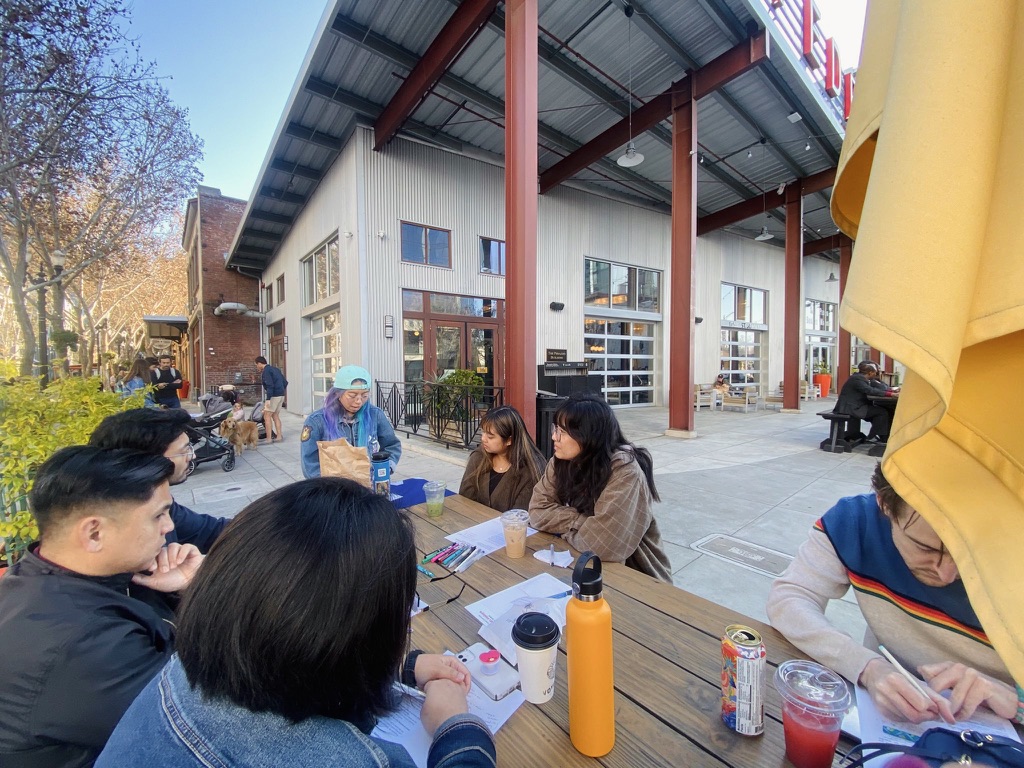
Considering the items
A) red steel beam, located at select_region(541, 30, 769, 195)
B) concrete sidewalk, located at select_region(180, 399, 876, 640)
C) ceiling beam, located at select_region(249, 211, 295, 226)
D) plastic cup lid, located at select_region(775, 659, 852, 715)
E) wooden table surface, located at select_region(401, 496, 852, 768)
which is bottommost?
concrete sidewalk, located at select_region(180, 399, 876, 640)

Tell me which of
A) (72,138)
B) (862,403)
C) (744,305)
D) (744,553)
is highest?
(72,138)

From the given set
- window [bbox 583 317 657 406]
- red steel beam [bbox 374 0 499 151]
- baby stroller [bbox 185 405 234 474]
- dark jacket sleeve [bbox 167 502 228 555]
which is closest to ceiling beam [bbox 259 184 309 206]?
red steel beam [bbox 374 0 499 151]

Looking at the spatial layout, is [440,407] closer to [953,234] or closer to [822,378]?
[953,234]

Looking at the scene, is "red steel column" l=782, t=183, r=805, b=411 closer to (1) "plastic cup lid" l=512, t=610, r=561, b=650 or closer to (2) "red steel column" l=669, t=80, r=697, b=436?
(2) "red steel column" l=669, t=80, r=697, b=436

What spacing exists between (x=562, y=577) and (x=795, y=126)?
11411 mm

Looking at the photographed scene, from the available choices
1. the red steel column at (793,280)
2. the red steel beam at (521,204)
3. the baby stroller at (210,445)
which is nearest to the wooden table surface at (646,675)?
the red steel beam at (521,204)

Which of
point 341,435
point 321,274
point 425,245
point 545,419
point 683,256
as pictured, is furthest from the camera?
point 321,274

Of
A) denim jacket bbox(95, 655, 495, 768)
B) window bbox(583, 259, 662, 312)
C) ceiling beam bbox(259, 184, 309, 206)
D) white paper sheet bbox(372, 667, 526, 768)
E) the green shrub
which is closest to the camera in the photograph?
denim jacket bbox(95, 655, 495, 768)

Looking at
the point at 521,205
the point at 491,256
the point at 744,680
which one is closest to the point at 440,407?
the point at 521,205

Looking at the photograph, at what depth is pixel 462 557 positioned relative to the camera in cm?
162

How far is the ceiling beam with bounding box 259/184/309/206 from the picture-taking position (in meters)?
10.8

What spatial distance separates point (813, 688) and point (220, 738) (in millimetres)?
1011

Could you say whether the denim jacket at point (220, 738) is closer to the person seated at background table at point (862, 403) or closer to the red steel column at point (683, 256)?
the person seated at background table at point (862, 403)

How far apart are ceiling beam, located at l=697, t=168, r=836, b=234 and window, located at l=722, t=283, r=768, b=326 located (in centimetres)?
255
